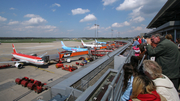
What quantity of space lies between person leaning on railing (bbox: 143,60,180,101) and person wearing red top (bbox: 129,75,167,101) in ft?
0.45

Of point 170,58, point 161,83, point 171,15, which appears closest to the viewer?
point 161,83

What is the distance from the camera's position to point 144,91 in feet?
5.68

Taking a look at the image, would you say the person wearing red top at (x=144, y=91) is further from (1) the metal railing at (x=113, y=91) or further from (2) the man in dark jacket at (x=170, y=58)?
(2) the man in dark jacket at (x=170, y=58)

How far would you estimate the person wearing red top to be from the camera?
5.37ft

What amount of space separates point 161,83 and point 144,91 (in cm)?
47

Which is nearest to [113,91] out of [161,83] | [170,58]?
[161,83]

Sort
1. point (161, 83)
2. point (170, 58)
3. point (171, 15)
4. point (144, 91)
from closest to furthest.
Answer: point (144, 91) → point (161, 83) → point (170, 58) → point (171, 15)

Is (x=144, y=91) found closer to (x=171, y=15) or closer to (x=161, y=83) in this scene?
(x=161, y=83)

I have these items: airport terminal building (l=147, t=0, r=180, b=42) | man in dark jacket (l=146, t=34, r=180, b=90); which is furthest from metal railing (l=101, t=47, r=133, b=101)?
airport terminal building (l=147, t=0, r=180, b=42)

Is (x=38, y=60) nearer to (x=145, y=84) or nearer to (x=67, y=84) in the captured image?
(x=67, y=84)

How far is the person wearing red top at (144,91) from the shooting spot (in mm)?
1637

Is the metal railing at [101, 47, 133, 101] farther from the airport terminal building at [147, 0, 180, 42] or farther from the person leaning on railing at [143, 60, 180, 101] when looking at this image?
the airport terminal building at [147, 0, 180, 42]

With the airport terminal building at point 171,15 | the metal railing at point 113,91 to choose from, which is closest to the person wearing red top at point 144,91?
the metal railing at point 113,91

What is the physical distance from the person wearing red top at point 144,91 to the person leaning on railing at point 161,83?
136mm
